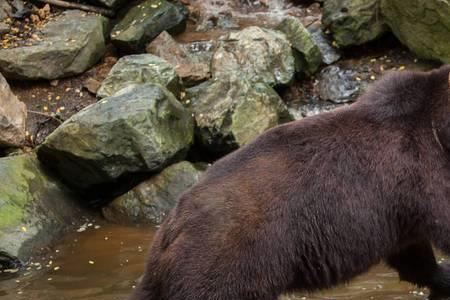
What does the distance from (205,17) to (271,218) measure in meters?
9.84

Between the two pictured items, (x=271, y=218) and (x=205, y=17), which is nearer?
(x=271, y=218)

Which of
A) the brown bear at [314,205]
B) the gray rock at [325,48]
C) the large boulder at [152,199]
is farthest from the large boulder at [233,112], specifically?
the brown bear at [314,205]

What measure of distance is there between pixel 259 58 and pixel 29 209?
447 cm

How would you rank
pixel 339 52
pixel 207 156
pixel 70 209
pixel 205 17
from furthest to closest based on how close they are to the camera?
pixel 205 17
pixel 339 52
pixel 207 156
pixel 70 209

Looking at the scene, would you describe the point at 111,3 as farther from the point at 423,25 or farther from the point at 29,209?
the point at 29,209

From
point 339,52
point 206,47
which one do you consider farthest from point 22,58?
point 339,52

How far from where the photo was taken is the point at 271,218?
504 centimetres

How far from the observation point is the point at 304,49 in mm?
12273

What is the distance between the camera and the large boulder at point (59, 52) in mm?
12133

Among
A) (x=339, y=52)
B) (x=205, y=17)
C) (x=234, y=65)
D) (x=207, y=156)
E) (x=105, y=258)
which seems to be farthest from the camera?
(x=205, y=17)

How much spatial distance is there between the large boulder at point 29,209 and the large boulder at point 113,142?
23 centimetres

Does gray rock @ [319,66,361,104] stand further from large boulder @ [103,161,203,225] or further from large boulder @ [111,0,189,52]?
large boulder @ [103,161,203,225]

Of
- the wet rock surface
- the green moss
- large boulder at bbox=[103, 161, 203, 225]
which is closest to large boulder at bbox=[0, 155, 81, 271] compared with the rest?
the green moss

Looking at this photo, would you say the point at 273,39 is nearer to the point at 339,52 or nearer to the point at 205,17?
the point at 339,52
